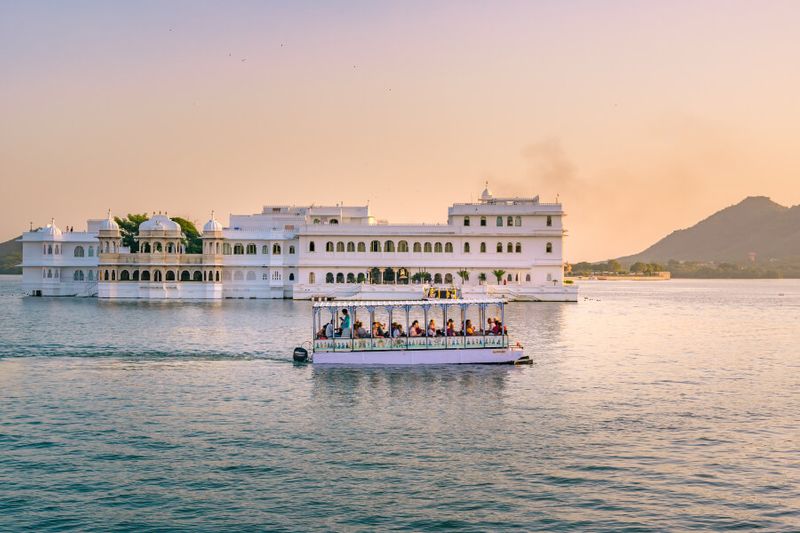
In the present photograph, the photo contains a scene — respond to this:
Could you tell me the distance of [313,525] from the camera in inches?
512

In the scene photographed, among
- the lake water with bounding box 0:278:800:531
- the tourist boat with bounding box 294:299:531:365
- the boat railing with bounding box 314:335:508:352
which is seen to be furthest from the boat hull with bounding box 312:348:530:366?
the lake water with bounding box 0:278:800:531

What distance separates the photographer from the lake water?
13.6m

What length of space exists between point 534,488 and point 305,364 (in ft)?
51.9

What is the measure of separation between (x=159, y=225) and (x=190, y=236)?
32.5 feet

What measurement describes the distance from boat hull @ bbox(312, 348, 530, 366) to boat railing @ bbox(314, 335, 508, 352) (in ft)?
0.47

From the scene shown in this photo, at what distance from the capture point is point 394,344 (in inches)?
1147

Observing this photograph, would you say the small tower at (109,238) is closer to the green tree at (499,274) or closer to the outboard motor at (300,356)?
the green tree at (499,274)

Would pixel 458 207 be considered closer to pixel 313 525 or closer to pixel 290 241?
pixel 290 241

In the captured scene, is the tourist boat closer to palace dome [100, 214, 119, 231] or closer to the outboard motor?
the outboard motor

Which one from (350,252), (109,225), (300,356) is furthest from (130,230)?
(300,356)

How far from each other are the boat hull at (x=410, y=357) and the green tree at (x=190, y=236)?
5605cm

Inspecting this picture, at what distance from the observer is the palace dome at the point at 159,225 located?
78.6 m

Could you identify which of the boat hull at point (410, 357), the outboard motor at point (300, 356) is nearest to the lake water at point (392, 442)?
the outboard motor at point (300, 356)

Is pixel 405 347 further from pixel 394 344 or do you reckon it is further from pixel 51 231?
pixel 51 231
